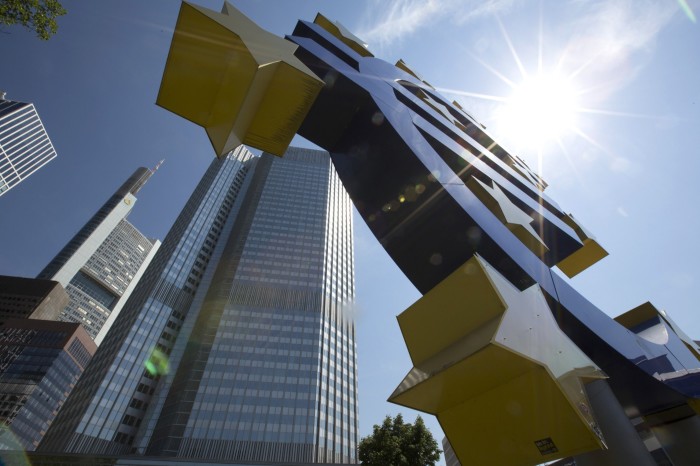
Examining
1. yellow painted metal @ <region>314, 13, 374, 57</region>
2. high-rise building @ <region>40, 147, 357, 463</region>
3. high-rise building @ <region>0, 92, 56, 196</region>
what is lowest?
yellow painted metal @ <region>314, 13, 374, 57</region>

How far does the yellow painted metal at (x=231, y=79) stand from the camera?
107 inches

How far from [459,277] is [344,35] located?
17.6 feet

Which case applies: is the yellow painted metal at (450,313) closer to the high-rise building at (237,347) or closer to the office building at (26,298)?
the high-rise building at (237,347)

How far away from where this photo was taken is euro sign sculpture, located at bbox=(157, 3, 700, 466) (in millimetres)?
2365

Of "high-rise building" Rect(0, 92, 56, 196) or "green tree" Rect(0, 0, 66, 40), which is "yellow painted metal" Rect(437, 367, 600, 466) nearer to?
"green tree" Rect(0, 0, 66, 40)

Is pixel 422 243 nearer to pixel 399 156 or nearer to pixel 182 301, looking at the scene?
pixel 399 156

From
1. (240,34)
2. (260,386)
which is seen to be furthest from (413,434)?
(260,386)

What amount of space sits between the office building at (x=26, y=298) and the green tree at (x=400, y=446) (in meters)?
125

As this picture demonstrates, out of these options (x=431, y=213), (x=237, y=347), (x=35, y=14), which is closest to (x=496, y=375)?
(x=431, y=213)

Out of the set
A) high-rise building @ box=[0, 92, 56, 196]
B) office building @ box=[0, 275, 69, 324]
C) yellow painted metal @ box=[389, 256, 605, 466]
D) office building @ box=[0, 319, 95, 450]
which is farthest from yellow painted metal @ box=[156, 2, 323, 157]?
high-rise building @ box=[0, 92, 56, 196]

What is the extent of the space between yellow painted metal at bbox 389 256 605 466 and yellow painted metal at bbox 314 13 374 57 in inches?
196

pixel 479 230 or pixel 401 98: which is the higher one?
pixel 401 98

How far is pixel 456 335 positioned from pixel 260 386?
60.3m

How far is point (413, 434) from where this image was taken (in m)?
17.4
